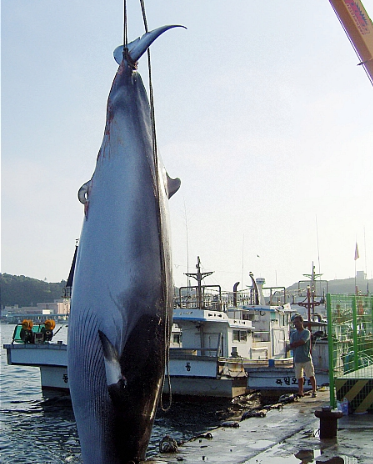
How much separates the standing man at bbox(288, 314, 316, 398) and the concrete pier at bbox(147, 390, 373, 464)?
7.52 feet

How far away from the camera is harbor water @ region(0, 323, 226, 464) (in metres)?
13.4

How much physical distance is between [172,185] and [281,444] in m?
4.11

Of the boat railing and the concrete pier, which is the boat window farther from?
the concrete pier

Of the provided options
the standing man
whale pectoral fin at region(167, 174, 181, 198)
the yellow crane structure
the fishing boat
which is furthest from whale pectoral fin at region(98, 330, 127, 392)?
the fishing boat

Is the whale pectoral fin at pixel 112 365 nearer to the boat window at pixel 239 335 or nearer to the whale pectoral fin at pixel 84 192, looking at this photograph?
the whale pectoral fin at pixel 84 192

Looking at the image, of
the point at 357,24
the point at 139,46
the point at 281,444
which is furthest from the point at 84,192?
the point at 357,24

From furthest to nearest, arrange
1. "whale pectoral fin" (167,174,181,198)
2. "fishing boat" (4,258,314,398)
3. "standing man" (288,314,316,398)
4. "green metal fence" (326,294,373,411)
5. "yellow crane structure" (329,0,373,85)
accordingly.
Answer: "fishing boat" (4,258,314,398)
"yellow crane structure" (329,0,373,85)
"standing man" (288,314,316,398)
"green metal fence" (326,294,373,411)
"whale pectoral fin" (167,174,181,198)

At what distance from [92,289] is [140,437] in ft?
2.88

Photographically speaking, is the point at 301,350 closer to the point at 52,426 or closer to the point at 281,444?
the point at 281,444

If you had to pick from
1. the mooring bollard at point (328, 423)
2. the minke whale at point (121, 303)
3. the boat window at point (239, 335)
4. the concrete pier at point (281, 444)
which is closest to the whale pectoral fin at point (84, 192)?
the minke whale at point (121, 303)

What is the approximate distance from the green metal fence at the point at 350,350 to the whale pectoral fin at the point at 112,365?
19.2 feet

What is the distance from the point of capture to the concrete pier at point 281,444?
588cm

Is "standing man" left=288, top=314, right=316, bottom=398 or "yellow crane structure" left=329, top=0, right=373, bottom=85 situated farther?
"yellow crane structure" left=329, top=0, right=373, bottom=85

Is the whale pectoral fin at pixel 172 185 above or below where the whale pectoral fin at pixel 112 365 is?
above
